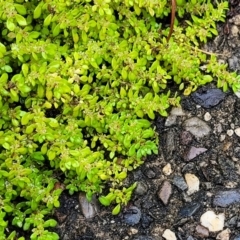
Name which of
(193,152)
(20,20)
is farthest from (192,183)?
Answer: (20,20)

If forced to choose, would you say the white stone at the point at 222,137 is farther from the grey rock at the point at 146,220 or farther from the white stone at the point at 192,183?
the grey rock at the point at 146,220

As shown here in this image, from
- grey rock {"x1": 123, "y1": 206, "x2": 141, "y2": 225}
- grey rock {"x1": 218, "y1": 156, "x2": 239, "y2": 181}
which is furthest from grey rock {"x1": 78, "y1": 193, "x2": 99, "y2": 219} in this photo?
grey rock {"x1": 218, "y1": 156, "x2": 239, "y2": 181}

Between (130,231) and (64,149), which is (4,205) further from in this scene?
(130,231)

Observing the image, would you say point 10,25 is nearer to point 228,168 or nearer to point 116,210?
point 116,210

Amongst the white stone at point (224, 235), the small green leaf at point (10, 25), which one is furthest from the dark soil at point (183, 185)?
the small green leaf at point (10, 25)

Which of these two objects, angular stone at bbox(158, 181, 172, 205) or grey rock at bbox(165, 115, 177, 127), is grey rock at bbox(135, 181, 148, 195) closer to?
angular stone at bbox(158, 181, 172, 205)

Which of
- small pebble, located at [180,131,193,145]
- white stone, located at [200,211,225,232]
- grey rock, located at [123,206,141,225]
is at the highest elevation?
small pebble, located at [180,131,193,145]
